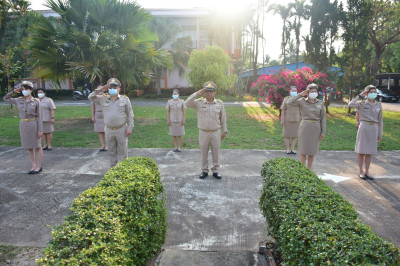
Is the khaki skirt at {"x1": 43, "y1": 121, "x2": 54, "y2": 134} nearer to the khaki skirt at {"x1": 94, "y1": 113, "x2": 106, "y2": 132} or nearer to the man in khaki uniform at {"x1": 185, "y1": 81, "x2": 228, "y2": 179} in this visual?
the khaki skirt at {"x1": 94, "y1": 113, "x2": 106, "y2": 132}

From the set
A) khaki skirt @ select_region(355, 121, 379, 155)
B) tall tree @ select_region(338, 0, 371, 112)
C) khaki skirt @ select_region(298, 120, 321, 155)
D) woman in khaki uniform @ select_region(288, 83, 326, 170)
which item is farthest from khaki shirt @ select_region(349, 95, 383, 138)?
tall tree @ select_region(338, 0, 371, 112)

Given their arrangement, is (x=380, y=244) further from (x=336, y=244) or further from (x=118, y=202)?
(x=118, y=202)

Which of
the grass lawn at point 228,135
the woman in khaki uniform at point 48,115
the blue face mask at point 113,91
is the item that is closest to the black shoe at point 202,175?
the blue face mask at point 113,91

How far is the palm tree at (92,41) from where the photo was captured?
37.6ft

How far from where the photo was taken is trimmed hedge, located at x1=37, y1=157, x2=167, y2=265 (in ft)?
6.68

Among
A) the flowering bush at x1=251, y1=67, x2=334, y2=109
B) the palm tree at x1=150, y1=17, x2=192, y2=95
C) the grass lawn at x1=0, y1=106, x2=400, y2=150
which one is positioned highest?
the palm tree at x1=150, y1=17, x2=192, y2=95

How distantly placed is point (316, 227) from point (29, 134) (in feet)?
19.8

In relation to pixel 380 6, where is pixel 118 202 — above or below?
below

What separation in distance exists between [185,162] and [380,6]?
1854cm

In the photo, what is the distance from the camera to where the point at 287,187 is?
318 cm

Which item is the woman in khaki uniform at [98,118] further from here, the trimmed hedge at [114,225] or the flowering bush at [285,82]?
the flowering bush at [285,82]

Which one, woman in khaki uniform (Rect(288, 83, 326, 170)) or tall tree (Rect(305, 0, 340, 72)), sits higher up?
tall tree (Rect(305, 0, 340, 72))

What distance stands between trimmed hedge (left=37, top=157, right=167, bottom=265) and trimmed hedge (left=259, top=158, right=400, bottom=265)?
123 cm

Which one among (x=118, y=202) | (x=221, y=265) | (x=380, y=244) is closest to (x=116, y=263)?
(x=118, y=202)
